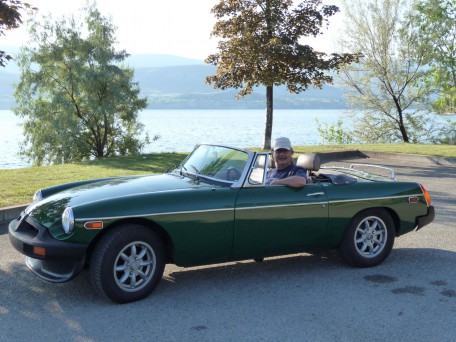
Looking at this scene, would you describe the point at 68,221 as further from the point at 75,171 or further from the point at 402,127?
the point at 402,127

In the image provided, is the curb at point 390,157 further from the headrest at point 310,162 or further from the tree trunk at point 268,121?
the headrest at point 310,162

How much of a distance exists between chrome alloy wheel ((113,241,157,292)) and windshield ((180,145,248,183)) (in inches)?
43.1

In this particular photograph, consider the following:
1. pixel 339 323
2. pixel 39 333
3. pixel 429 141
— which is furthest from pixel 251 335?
pixel 429 141

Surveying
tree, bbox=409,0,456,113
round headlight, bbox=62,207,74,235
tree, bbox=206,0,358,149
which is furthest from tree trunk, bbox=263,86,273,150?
round headlight, bbox=62,207,74,235

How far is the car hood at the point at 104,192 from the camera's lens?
4.86 meters

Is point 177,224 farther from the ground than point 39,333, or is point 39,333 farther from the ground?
point 177,224

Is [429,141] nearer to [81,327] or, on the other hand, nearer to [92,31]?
[92,31]

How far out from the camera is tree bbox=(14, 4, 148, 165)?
27.4m

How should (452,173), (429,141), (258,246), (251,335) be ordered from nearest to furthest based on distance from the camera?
1. (251,335)
2. (258,246)
3. (452,173)
4. (429,141)

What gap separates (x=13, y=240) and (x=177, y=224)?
4.70ft

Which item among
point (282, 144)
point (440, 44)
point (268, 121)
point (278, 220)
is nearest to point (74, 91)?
point (268, 121)

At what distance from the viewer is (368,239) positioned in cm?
595

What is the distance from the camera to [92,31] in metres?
28.8

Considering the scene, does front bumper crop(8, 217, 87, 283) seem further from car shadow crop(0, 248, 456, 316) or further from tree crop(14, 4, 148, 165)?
tree crop(14, 4, 148, 165)
